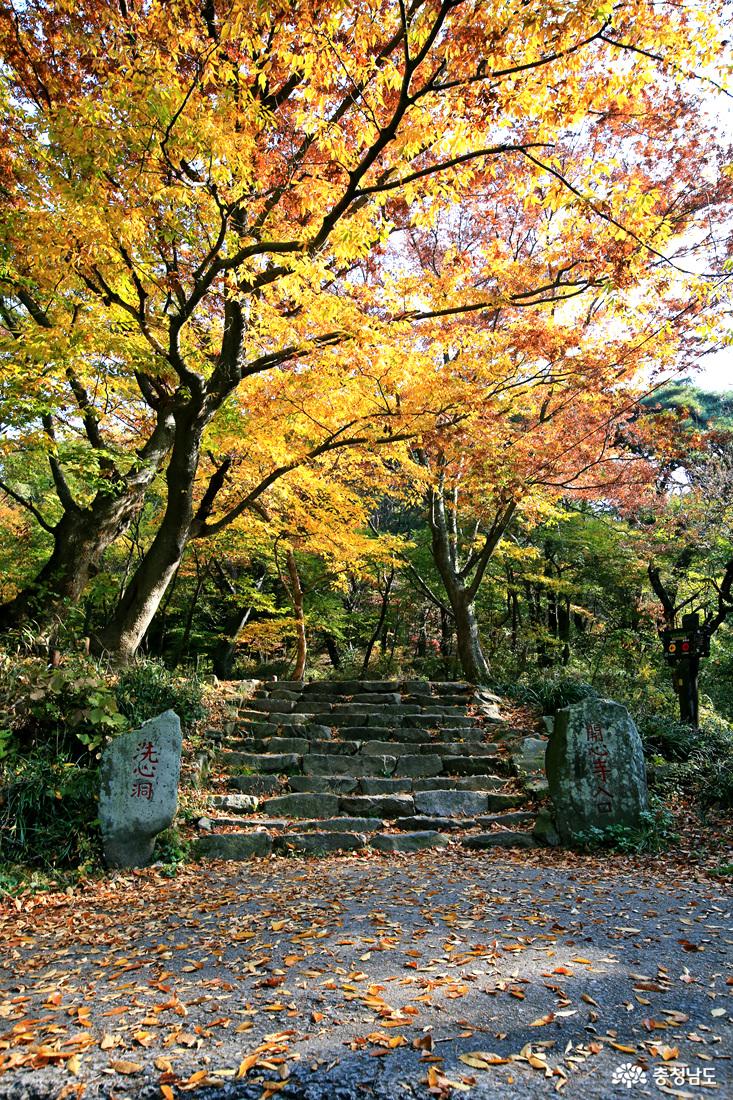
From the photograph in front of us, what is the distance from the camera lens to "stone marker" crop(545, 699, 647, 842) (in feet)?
19.4

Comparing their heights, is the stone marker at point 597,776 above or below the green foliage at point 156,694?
below

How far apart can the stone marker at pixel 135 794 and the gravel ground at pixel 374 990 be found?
1.81 ft

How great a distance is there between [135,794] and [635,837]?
4754mm

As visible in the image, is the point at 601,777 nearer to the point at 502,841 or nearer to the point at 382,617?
the point at 502,841

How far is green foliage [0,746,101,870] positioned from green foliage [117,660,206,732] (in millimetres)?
1067

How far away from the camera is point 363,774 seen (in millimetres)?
7836

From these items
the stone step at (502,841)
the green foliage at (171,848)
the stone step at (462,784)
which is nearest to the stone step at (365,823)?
the stone step at (502,841)

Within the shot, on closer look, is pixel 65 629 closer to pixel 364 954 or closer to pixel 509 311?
pixel 364 954

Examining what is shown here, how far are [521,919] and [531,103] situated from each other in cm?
592

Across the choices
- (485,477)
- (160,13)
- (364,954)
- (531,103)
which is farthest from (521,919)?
(160,13)

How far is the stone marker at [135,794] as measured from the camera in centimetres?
540

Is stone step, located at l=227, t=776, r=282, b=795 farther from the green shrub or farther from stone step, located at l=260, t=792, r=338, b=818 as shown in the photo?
the green shrub

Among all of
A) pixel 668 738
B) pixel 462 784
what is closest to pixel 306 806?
pixel 462 784

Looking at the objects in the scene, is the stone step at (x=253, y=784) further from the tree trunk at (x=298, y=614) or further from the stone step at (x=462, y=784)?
the tree trunk at (x=298, y=614)
